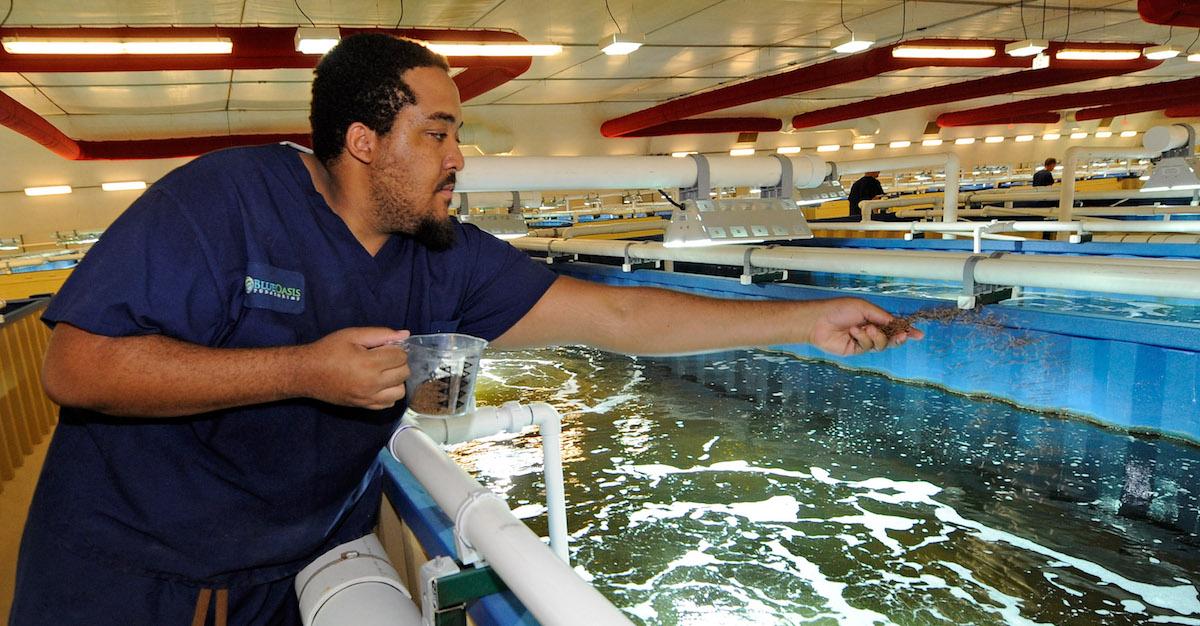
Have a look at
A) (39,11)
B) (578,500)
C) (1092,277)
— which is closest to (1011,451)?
(1092,277)

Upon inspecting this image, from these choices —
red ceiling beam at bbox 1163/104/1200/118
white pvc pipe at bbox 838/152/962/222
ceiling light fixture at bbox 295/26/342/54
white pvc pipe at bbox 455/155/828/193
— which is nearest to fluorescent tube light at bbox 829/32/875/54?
white pvc pipe at bbox 838/152/962/222

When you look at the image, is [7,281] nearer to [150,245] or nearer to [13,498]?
[13,498]

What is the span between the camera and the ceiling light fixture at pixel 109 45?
435 cm

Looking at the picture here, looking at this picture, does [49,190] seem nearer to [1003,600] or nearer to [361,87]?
[361,87]

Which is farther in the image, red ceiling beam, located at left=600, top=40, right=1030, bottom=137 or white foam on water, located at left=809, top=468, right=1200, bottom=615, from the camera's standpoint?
red ceiling beam, located at left=600, top=40, right=1030, bottom=137

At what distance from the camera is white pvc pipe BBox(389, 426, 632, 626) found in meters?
0.69

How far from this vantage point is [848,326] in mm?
1308

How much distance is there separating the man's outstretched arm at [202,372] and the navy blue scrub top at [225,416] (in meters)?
0.04

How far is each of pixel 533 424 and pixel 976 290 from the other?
2400 mm

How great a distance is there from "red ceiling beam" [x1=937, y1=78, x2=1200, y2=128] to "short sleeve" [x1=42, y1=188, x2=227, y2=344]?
45.0 ft

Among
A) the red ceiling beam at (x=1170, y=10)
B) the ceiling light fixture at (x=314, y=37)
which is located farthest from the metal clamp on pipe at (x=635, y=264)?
the red ceiling beam at (x=1170, y=10)

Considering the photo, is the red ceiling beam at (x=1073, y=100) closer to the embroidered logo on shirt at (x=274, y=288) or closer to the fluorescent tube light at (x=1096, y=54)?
the fluorescent tube light at (x=1096, y=54)

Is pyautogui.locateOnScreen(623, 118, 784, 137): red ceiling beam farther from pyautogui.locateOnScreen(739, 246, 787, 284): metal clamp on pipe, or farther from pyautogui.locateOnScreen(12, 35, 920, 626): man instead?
pyautogui.locateOnScreen(12, 35, 920, 626): man

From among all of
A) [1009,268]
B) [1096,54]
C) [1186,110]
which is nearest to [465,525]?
[1009,268]
